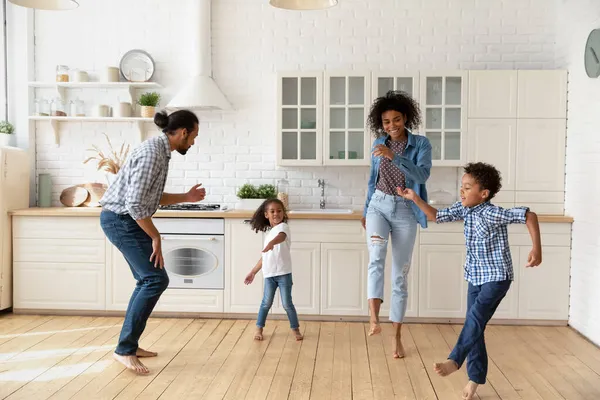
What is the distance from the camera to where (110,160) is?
4.99 meters

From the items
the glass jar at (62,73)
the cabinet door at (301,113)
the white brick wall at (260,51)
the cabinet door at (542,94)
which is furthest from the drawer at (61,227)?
the cabinet door at (542,94)

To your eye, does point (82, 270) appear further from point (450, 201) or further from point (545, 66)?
point (545, 66)

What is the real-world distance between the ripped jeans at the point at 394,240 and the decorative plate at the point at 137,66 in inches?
101

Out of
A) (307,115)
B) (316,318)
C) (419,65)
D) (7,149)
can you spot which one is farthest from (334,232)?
(7,149)

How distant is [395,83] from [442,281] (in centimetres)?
159

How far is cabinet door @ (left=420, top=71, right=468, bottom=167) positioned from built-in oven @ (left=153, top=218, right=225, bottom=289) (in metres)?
1.81

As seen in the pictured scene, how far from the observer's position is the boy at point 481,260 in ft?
8.98

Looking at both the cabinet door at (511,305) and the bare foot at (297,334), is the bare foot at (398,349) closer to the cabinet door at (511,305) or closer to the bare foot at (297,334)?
the bare foot at (297,334)

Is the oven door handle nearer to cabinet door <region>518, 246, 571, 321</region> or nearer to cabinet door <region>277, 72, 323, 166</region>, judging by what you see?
cabinet door <region>277, 72, 323, 166</region>

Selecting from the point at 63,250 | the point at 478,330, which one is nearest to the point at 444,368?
the point at 478,330

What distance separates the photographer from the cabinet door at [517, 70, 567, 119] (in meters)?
4.57

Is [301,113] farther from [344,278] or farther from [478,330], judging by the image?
[478,330]

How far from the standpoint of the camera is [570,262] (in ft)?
14.4

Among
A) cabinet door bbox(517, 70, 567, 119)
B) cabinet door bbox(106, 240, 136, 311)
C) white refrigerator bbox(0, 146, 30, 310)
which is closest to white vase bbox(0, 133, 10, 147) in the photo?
white refrigerator bbox(0, 146, 30, 310)
